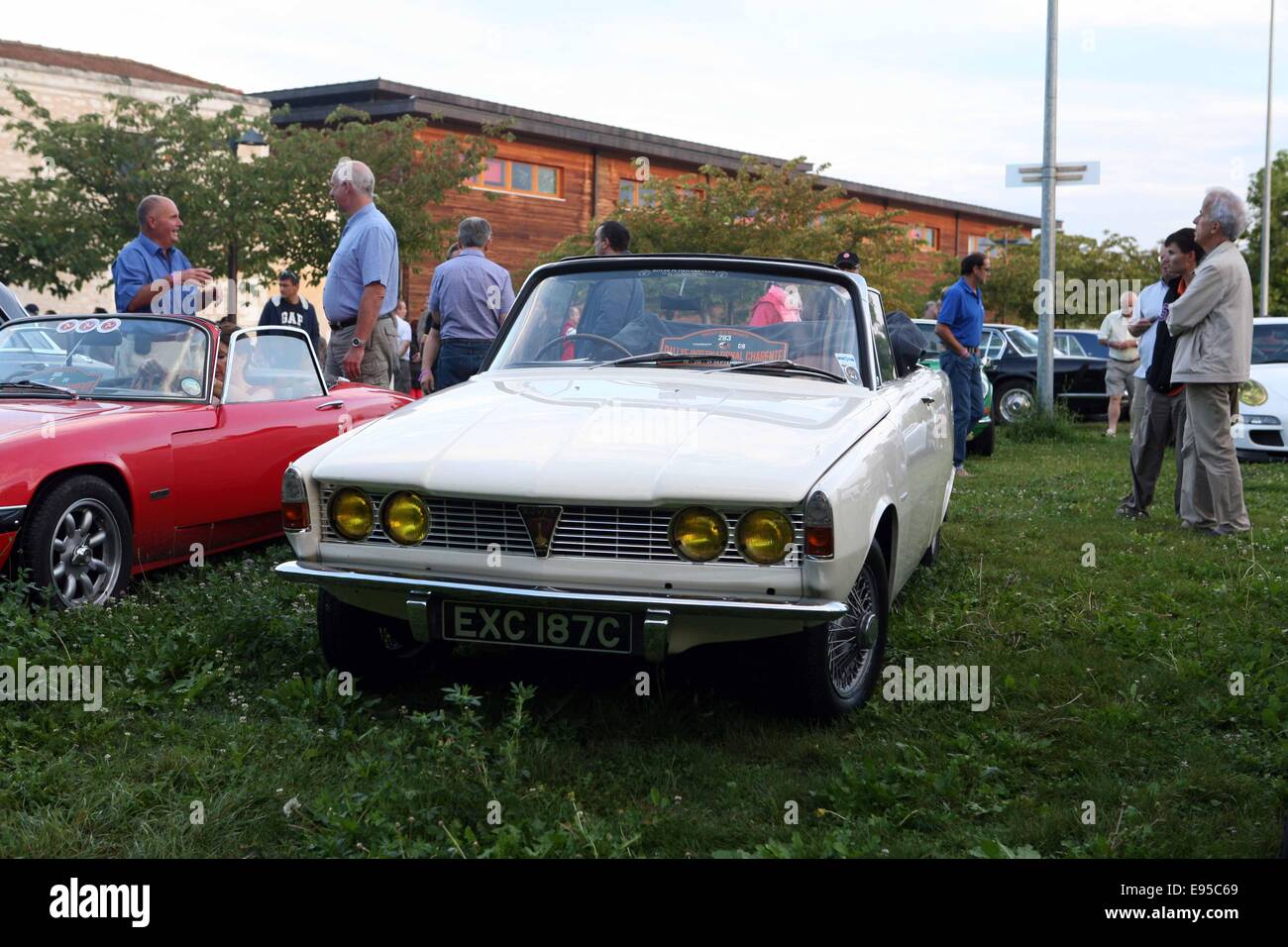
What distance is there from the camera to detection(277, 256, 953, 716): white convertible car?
362cm

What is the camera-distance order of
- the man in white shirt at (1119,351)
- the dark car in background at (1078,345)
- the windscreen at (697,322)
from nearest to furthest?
1. the windscreen at (697,322)
2. the man in white shirt at (1119,351)
3. the dark car in background at (1078,345)

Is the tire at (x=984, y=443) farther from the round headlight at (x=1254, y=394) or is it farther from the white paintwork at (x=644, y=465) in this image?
the white paintwork at (x=644, y=465)

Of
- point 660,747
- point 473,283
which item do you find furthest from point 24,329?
point 660,747

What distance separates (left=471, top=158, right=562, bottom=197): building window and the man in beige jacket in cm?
2215

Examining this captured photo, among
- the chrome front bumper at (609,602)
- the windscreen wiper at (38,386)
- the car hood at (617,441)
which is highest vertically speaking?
the windscreen wiper at (38,386)

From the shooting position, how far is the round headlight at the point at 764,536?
362 cm

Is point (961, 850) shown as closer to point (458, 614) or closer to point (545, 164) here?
point (458, 614)

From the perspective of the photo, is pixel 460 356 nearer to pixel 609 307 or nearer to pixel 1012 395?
pixel 609 307

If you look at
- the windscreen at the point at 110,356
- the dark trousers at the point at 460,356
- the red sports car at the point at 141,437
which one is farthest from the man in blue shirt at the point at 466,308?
the windscreen at the point at 110,356

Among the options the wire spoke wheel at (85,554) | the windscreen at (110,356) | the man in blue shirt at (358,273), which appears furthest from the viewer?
the man in blue shirt at (358,273)

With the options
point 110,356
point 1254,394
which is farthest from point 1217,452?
point 110,356

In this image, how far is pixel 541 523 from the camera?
3730 millimetres

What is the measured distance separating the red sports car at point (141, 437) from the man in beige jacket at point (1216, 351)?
5099 mm

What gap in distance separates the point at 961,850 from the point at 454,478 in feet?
5.83
